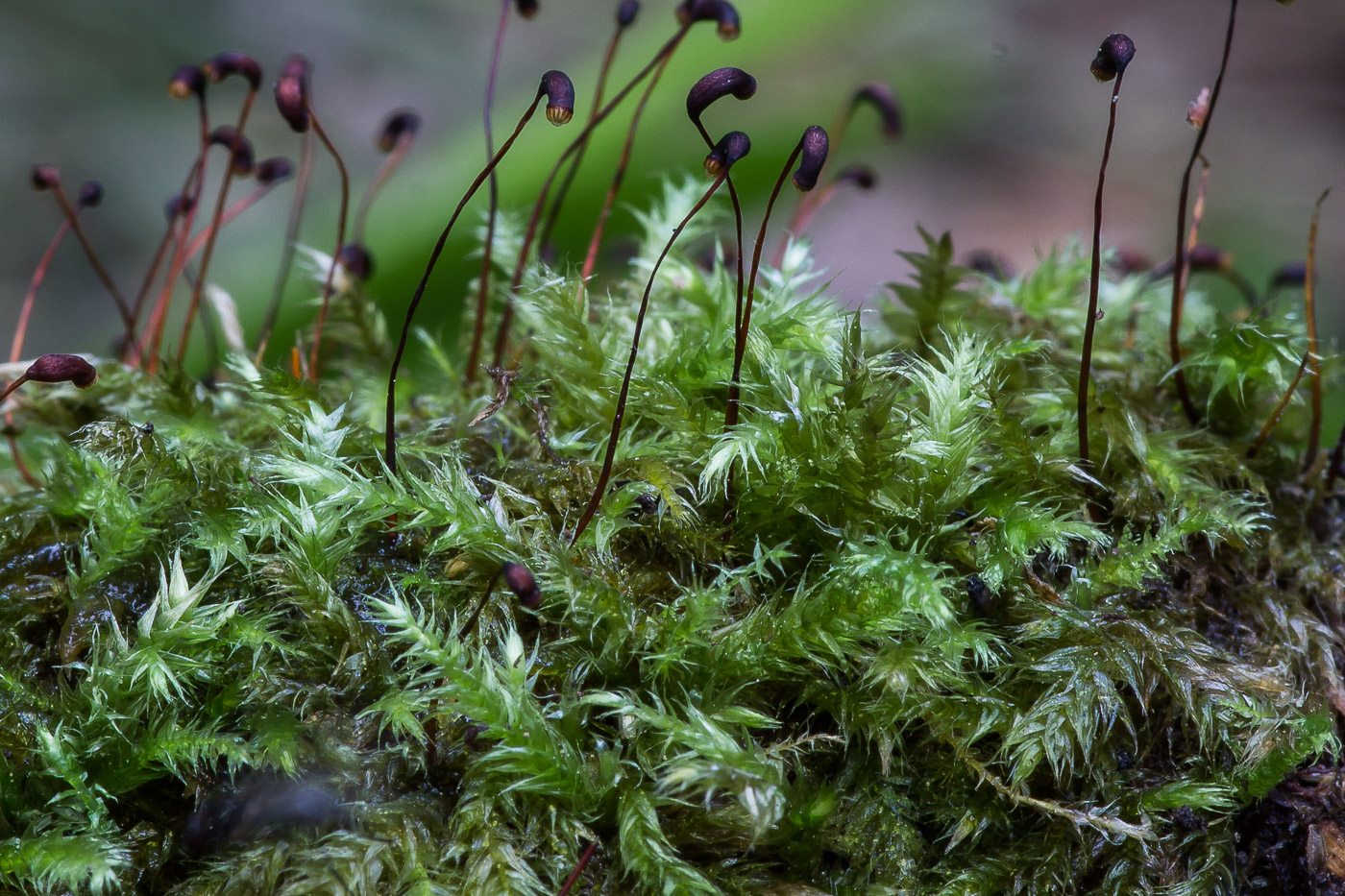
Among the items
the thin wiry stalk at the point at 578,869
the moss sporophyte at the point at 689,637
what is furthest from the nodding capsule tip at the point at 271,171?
the thin wiry stalk at the point at 578,869

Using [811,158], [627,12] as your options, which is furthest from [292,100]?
[811,158]

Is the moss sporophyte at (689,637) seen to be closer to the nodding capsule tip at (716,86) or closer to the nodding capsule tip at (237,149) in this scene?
the nodding capsule tip at (716,86)

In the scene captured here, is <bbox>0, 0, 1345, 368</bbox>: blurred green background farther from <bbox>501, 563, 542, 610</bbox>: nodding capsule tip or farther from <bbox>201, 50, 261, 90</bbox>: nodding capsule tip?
<bbox>501, 563, 542, 610</bbox>: nodding capsule tip

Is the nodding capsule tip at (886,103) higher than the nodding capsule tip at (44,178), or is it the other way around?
the nodding capsule tip at (886,103)

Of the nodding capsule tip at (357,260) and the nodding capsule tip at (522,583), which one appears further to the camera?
the nodding capsule tip at (357,260)

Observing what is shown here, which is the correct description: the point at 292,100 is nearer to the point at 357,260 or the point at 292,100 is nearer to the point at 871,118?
the point at 357,260

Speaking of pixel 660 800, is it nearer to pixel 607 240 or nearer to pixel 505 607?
pixel 505 607
